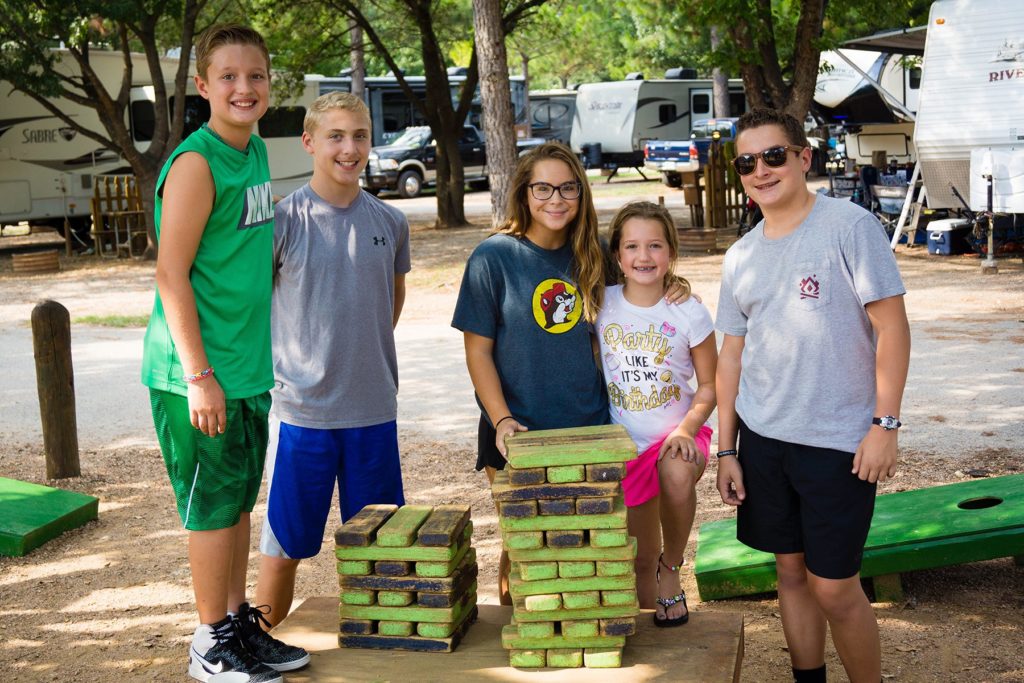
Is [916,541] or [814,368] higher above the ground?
[814,368]

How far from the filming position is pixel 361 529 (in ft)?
11.4

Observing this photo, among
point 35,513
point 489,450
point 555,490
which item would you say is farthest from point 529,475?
point 35,513

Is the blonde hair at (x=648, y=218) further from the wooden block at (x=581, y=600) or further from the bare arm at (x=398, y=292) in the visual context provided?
the wooden block at (x=581, y=600)

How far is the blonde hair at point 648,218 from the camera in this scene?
3649mm

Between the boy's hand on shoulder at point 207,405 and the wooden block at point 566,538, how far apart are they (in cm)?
99

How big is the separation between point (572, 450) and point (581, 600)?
43cm

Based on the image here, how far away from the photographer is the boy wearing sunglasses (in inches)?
122

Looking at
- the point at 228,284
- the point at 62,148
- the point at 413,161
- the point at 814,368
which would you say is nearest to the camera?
the point at 814,368

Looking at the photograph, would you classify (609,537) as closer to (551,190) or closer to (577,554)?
(577,554)

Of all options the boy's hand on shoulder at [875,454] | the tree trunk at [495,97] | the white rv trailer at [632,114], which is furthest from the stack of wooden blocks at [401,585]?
the white rv trailer at [632,114]

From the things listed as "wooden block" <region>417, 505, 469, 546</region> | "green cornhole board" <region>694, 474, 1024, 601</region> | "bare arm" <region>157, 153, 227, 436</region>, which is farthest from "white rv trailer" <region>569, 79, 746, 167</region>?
"bare arm" <region>157, 153, 227, 436</region>

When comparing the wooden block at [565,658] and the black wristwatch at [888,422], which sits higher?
the black wristwatch at [888,422]

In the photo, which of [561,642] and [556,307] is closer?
[561,642]

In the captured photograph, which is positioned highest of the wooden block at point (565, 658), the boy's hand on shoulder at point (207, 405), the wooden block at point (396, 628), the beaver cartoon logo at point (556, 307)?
the beaver cartoon logo at point (556, 307)
